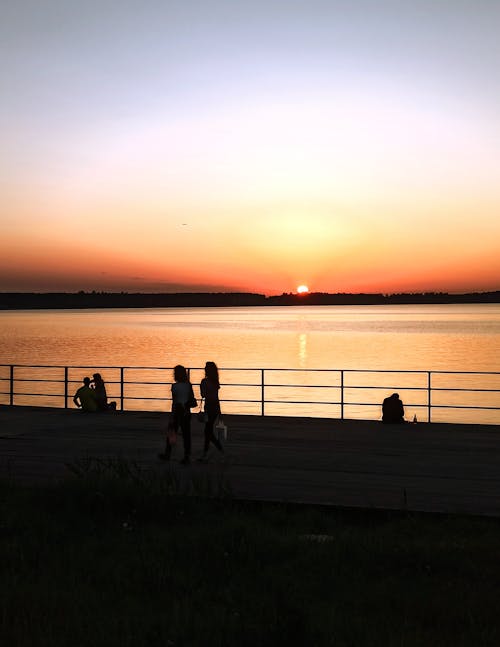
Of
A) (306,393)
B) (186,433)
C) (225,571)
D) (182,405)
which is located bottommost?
(306,393)

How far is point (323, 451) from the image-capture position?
1465 centimetres

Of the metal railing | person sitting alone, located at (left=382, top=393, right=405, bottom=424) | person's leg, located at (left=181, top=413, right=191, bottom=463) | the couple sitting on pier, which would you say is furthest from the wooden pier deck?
the metal railing

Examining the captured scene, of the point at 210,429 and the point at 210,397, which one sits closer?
the point at 210,397

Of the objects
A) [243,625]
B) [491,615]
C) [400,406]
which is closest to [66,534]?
[243,625]

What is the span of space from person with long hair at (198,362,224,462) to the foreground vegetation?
2.76 meters

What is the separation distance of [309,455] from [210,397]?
208 centimetres

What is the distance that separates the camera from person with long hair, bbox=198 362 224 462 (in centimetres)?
1349

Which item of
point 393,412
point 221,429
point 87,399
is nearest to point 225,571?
point 221,429

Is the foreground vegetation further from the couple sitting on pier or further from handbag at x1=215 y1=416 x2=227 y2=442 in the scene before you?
the couple sitting on pier

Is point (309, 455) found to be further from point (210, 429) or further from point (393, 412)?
point (393, 412)

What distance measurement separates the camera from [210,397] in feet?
44.9

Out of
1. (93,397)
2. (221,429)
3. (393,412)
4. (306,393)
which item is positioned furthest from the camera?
(306,393)

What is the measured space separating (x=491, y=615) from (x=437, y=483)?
5031 millimetres

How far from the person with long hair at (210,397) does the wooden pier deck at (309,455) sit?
375mm
